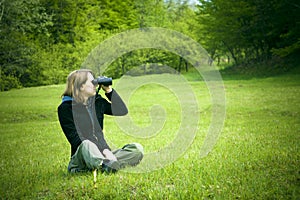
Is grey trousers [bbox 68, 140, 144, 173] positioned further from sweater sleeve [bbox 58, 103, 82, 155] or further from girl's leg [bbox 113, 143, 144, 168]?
sweater sleeve [bbox 58, 103, 82, 155]

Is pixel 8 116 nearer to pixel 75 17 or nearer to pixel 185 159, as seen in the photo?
pixel 185 159

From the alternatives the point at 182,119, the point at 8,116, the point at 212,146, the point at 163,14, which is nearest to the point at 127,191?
the point at 212,146

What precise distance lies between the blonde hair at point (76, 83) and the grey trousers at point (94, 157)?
0.87 metres

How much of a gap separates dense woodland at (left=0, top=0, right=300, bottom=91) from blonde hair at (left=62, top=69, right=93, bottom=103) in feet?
84.3

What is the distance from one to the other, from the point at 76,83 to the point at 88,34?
39.5m

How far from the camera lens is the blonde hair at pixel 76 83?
579 centimetres

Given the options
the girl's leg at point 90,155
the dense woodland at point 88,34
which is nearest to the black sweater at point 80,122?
the girl's leg at point 90,155

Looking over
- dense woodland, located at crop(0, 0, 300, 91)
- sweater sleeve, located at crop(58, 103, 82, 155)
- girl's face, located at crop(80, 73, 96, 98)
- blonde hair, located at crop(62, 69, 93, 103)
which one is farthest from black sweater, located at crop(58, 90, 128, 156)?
dense woodland, located at crop(0, 0, 300, 91)

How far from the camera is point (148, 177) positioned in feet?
18.1

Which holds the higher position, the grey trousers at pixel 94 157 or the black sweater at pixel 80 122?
the black sweater at pixel 80 122

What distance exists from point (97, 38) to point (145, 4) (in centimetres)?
1902

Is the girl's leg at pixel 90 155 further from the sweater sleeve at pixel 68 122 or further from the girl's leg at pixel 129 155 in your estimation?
the girl's leg at pixel 129 155

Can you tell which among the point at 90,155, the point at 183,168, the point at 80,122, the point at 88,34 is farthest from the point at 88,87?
the point at 88,34

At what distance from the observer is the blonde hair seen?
579 cm
